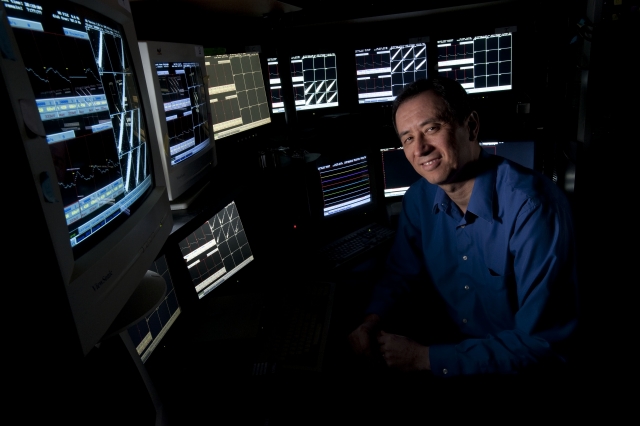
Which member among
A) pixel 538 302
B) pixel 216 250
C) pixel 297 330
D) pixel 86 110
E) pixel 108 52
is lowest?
pixel 297 330

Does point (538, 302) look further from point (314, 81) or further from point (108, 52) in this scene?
point (314, 81)

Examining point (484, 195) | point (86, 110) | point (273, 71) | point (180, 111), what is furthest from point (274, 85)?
point (86, 110)

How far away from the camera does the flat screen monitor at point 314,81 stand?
3152mm

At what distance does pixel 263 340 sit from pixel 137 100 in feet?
2.96

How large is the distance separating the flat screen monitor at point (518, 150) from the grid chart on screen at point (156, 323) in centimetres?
203

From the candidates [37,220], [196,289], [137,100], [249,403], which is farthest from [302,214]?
[37,220]

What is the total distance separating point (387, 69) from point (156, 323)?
2647 mm

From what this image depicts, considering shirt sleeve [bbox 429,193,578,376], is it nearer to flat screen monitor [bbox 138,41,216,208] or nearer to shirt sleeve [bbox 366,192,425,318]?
shirt sleeve [bbox 366,192,425,318]

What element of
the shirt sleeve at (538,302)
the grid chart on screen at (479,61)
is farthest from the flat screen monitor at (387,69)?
the shirt sleeve at (538,302)

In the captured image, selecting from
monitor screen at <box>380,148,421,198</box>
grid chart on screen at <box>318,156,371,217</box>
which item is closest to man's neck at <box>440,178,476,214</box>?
grid chart on screen at <box>318,156,371,217</box>

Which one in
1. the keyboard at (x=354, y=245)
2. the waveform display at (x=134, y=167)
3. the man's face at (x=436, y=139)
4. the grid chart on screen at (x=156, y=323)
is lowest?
the keyboard at (x=354, y=245)

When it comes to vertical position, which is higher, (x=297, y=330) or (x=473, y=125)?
(x=473, y=125)

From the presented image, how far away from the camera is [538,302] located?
51.8 inches

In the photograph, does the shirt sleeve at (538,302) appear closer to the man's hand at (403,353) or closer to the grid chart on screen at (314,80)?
the man's hand at (403,353)
